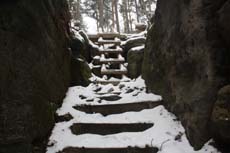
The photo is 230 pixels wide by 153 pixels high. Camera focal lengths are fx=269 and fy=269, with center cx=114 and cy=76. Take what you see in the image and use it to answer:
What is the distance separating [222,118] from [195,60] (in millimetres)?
1112

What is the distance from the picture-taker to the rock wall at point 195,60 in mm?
3551

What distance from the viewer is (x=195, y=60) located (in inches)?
155

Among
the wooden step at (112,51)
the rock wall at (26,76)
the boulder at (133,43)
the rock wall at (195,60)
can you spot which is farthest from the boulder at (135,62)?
the rock wall at (26,76)

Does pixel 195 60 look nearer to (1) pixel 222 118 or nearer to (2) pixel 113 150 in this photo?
(1) pixel 222 118

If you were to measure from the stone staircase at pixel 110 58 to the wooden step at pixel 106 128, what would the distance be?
2.17 m

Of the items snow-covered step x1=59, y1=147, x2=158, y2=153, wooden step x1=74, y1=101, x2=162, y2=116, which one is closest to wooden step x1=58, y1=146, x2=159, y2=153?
snow-covered step x1=59, y1=147, x2=158, y2=153

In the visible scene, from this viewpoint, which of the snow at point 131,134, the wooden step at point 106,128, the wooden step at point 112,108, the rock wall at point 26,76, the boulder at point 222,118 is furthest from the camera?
the wooden step at point 112,108

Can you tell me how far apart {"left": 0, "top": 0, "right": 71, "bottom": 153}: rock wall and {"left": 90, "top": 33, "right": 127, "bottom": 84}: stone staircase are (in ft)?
7.18

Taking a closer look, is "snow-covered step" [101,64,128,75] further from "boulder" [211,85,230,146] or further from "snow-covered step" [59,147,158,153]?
"boulder" [211,85,230,146]

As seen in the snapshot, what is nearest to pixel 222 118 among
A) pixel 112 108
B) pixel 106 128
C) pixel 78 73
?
pixel 106 128

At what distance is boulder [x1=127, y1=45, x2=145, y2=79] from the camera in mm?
7180

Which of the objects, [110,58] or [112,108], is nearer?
[112,108]

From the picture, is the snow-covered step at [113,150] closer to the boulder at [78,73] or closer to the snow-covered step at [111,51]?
the boulder at [78,73]

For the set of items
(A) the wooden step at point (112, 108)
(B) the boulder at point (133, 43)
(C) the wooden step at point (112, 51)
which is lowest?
(A) the wooden step at point (112, 108)
